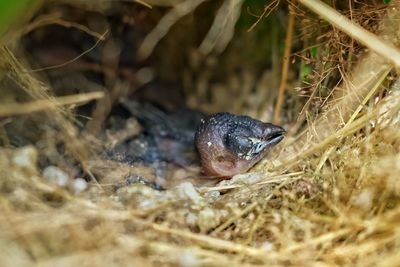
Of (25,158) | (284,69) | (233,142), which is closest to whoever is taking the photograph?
(25,158)

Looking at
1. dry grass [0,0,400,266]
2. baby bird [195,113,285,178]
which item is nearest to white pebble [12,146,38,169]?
dry grass [0,0,400,266]

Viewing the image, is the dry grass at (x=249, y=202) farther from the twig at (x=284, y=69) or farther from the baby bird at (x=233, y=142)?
the twig at (x=284, y=69)

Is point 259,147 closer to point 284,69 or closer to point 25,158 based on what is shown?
point 284,69

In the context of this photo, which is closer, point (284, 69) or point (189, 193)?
point (189, 193)

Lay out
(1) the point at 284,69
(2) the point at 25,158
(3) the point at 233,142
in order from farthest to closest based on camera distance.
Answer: (1) the point at 284,69 < (3) the point at 233,142 < (2) the point at 25,158

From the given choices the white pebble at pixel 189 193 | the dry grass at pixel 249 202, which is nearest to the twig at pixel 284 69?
the dry grass at pixel 249 202

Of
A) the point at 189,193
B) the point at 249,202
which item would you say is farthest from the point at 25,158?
the point at 249,202

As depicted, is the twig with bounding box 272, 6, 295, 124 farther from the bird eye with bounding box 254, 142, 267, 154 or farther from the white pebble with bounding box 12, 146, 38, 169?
the white pebble with bounding box 12, 146, 38, 169
